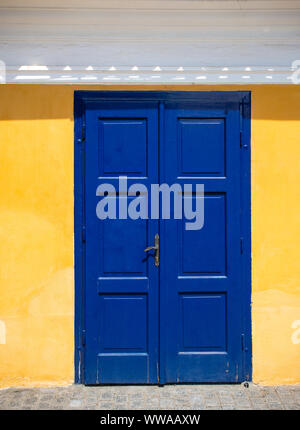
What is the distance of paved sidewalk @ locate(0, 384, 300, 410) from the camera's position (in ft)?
12.2

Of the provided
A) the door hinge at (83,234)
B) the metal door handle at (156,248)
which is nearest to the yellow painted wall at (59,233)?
the door hinge at (83,234)

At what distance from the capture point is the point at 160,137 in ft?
13.2

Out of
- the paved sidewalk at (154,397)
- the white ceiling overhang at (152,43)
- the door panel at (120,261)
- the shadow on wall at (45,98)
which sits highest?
the white ceiling overhang at (152,43)

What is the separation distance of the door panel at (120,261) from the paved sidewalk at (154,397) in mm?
149

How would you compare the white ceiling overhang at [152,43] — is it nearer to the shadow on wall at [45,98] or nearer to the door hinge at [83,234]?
the shadow on wall at [45,98]

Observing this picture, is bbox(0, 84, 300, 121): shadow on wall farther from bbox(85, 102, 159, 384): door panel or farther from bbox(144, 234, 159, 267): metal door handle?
bbox(144, 234, 159, 267): metal door handle

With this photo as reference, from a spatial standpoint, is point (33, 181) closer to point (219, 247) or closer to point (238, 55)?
point (219, 247)

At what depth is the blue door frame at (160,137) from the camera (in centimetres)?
402

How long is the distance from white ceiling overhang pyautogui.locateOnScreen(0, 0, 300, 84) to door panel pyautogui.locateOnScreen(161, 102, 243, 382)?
410mm

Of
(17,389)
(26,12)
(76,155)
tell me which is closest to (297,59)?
(76,155)

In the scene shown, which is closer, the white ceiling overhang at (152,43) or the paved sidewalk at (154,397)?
the paved sidewalk at (154,397)

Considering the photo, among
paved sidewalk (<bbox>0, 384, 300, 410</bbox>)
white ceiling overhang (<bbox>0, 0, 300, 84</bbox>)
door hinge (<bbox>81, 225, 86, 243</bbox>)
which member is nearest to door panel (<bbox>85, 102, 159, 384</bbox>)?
door hinge (<bbox>81, 225, 86, 243</bbox>)

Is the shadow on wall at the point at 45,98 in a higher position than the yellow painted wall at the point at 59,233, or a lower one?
higher

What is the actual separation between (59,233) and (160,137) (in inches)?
52.6
